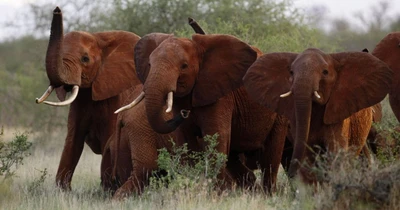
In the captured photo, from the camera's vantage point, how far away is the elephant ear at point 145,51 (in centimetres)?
1092

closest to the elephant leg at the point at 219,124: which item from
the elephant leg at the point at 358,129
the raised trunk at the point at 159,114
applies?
the raised trunk at the point at 159,114

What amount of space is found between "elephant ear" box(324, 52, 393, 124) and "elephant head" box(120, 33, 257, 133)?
122cm

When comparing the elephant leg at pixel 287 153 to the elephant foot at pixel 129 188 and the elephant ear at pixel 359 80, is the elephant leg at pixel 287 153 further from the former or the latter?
the elephant ear at pixel 359 80

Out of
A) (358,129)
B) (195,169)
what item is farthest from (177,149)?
(358,129)

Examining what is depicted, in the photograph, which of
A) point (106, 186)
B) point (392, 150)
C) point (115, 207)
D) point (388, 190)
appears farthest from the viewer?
point (106, 186)

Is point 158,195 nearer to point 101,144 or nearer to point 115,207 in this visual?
point 115,207

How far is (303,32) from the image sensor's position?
1997 centimetres

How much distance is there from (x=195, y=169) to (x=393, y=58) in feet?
8.48

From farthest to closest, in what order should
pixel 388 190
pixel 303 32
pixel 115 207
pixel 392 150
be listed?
pixel 303 32 < pixel 392 150 < pixel 115 207 < pixel 388 190

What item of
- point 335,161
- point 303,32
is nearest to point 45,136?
point 303,32

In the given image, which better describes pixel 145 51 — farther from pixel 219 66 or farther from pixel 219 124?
pixel 219 124

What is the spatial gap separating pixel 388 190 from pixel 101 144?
5130 millimetres

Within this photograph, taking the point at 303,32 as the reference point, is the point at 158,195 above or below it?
below

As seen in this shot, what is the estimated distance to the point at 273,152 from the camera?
37.8 ft
